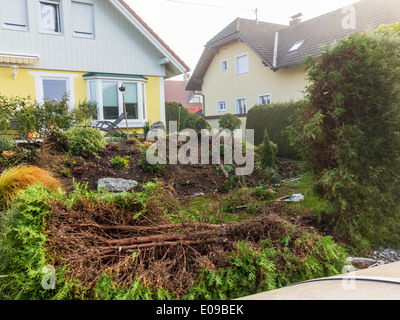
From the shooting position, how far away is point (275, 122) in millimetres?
14375

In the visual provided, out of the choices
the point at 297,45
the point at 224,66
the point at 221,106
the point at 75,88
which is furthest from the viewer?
the point at 221,106

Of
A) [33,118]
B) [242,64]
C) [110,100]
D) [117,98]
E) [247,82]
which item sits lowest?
[33,118]

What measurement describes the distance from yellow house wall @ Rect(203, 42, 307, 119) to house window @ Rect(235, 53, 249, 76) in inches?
10.1

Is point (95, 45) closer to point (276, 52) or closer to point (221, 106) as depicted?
point (276, 52)

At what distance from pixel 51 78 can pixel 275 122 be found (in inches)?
381

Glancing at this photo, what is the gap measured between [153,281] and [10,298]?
1.06m

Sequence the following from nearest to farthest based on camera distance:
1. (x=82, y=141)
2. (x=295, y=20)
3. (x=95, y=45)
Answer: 1. (x=82, y=141)
2. (x=95, y=45)
3. (x=295, y=20)

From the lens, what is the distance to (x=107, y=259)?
274cm

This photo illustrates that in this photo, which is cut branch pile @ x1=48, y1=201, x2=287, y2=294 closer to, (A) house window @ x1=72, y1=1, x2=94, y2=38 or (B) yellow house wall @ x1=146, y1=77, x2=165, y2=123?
(B) yellow house wall @ x1=146, y1=77, x2=165, y2=123

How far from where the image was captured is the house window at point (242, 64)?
22.5 meters

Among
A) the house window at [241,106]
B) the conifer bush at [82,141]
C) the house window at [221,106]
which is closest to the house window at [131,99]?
the conifer bush at [82,141]

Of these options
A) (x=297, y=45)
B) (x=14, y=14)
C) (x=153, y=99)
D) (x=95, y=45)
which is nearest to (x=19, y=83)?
(x=14, y=14)

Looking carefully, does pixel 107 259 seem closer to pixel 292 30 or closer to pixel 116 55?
pixel 116 55

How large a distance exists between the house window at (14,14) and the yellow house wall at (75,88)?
1.65 m
